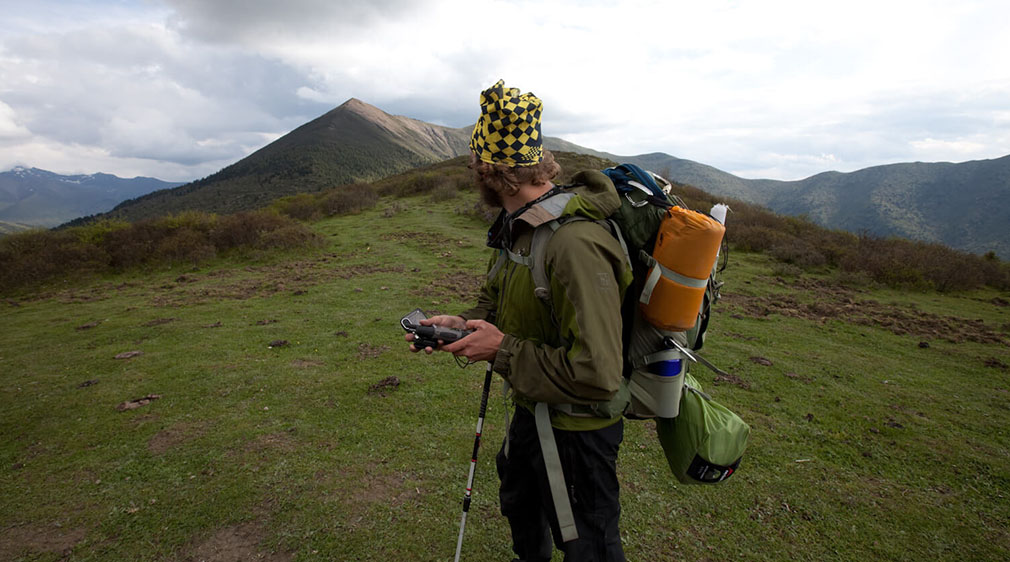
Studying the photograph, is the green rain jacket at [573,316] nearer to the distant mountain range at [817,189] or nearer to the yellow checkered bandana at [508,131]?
the yellow checkered bandana at [508,131]

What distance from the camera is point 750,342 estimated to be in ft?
30.7

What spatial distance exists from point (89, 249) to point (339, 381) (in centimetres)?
1779

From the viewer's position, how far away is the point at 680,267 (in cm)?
184

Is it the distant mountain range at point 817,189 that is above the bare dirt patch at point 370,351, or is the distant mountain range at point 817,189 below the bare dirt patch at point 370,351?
above

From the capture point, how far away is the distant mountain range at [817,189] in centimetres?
9819

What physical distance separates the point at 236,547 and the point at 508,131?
420 cm

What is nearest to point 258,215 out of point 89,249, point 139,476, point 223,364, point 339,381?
point 89,249

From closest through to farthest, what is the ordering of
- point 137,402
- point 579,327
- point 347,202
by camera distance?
point 579,327, point 137,402, point 347,202

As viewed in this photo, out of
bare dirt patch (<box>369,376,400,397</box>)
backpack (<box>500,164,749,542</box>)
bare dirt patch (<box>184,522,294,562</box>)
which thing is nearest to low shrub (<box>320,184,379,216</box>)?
bare dirt patch (<box>369,376,400,397</box>)

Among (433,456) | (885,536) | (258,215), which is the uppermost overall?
(258,215)

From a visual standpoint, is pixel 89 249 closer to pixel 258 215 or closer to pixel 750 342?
pixel 258 215

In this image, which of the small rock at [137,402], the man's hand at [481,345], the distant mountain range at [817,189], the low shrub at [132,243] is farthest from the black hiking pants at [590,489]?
the distant mountain range at [817,189]

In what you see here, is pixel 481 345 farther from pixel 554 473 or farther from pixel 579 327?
pixel 554 473

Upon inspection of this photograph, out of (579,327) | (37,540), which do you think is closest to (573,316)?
(579,327)
